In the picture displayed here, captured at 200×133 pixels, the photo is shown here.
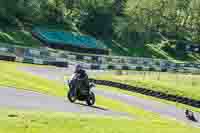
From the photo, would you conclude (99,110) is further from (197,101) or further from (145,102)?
(197,101)

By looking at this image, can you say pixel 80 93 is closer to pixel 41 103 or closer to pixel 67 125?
pixel 41 103

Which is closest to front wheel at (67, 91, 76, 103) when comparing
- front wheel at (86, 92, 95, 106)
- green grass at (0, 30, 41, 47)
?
front wheel at (86, 92, 95, 106)

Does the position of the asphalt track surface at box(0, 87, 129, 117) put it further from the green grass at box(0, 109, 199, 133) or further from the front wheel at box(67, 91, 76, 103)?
the green grass at box(0, 109, 199, 133)

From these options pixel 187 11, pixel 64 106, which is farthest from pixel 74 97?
pixel 187 11

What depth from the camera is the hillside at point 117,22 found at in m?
91.6

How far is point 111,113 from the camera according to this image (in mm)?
24625

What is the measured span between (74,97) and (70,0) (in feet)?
270

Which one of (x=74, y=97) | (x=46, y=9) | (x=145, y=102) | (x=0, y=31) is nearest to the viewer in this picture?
(x=74, y=97)

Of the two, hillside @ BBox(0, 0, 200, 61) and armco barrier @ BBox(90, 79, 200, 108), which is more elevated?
hillside @ BBox(0, 0, 200, 61)

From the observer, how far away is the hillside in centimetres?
9156

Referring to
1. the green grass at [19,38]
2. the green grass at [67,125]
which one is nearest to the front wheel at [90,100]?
the green grass at [67,125]

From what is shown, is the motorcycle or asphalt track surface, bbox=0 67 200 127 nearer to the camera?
asphalt track surface, bbox=0 67 200 127

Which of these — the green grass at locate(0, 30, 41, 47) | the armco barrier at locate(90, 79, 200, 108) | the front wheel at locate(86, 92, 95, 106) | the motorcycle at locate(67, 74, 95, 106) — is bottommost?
the armco barrier at locate(90, 79, 200, 108)

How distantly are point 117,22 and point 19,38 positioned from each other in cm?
2717
